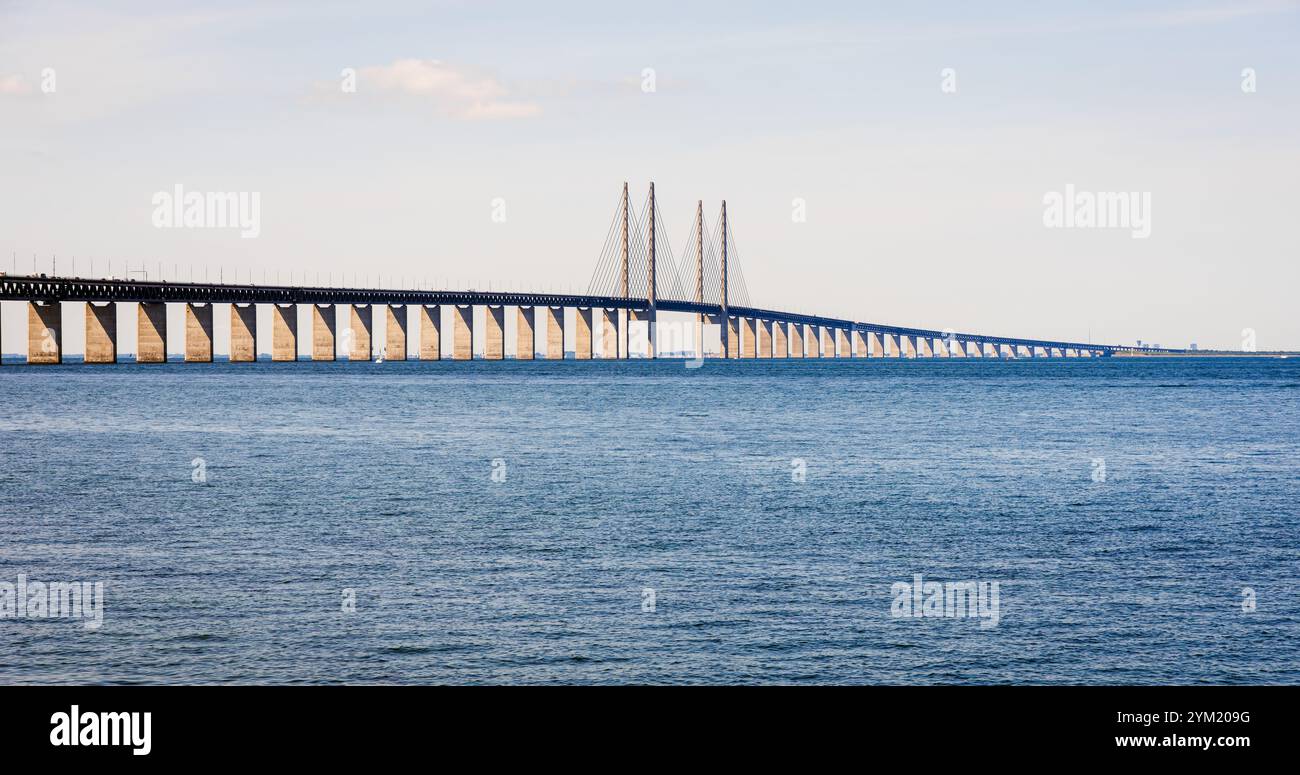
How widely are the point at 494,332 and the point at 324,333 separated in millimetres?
26827

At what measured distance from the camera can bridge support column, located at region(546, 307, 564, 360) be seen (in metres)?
190

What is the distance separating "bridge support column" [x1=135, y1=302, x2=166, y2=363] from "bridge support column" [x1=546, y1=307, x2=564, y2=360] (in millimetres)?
53570

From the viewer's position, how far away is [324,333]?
178m

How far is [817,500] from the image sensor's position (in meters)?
33.7

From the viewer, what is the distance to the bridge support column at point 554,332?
190 m

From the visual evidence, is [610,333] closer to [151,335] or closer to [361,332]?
[361,332]

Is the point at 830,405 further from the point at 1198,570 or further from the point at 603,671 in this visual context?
the point at 603,671
